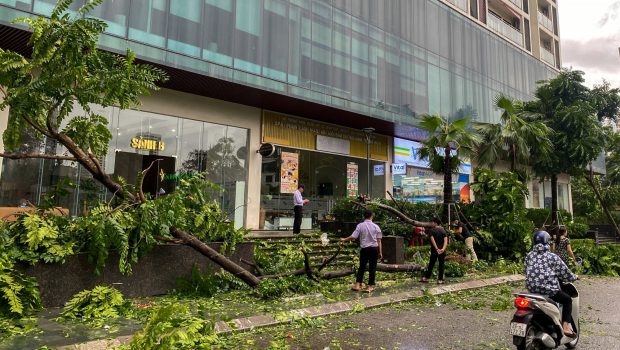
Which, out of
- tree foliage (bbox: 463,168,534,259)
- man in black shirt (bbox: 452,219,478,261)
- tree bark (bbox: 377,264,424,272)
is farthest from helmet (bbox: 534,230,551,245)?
tree foliage (bbox: 463,168,534,259)

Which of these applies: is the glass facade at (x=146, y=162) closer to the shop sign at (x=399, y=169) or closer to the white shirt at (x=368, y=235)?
the white shirt at (x=368, y=235)

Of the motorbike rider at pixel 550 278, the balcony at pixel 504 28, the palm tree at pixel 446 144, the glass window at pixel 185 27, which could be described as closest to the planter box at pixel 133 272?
the motorbike rider at pixel 550 278

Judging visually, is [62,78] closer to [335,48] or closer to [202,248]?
[202,248]

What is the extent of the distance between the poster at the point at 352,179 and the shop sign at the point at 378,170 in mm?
1237

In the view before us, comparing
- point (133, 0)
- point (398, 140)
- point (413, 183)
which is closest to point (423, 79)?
point (398, 140)

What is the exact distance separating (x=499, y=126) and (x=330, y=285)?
15354 millimetres

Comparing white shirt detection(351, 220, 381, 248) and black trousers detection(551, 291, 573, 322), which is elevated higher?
white shirt detection(351, 220, 381, 248)

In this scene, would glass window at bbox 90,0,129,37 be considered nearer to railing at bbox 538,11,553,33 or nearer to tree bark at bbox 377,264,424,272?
tree bark at bbox 377,264,424,272

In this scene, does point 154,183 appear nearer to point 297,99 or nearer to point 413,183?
point 297,99

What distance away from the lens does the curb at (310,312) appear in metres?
5.54

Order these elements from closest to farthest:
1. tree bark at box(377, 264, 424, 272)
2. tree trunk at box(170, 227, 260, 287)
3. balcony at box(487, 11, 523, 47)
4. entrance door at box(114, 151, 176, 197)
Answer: tree trunk at box(170, 227, 260, 287), tree bark at box(377, 264, 424, 272), entrance door at box(114, 151, 176, 197), balcony at box(487, 11, 523, 47)

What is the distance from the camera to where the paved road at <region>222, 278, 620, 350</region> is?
5941 mm

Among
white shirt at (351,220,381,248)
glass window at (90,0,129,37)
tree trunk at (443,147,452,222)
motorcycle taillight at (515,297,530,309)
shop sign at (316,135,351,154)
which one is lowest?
motorcycle taillight at (515,297,530,309)

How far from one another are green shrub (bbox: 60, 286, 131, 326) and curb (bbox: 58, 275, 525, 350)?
148 cm
